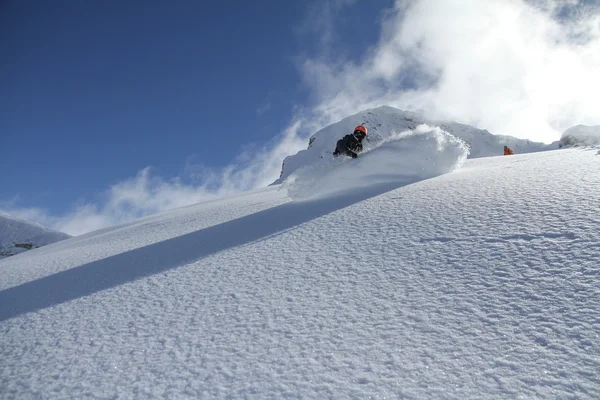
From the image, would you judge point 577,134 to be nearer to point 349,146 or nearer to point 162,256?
point 349,146

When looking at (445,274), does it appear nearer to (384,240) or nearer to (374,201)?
(384,240)

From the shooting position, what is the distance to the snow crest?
18.7 feet

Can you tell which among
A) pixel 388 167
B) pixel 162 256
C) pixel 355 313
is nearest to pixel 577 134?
pixel 388 167

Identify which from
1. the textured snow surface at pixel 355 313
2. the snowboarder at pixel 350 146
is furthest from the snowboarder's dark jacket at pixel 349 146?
the textured snow surface at pixel 355 313

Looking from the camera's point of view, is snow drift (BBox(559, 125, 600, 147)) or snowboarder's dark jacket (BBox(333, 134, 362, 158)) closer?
snowboarder's dark jacket (BBox(333, 134, 362, 158))

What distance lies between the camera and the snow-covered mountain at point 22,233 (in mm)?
80438

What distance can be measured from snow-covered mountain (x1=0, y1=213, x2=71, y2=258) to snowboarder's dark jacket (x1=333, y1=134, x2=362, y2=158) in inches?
3595

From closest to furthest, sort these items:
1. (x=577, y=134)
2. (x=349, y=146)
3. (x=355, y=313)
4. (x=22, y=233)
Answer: (x=355, y=313)
(x=349, y=146)
(x=22, y=233)
(x=577, y=134)

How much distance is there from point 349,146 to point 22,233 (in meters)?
105

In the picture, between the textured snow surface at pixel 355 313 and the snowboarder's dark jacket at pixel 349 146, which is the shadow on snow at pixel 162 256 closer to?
the textured snow surface at pixel 355 313

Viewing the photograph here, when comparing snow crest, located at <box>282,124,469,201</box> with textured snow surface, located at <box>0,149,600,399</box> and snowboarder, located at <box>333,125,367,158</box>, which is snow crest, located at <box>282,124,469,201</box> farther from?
textured snow surface, located at <box>0,149,600,399</box>

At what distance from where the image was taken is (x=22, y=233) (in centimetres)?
8519

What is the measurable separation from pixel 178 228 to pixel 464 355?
16.7ft

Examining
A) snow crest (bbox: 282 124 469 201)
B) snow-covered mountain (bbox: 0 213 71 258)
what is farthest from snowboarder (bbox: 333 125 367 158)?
snow-covered mountain (bbox: 0 213 71 258)
